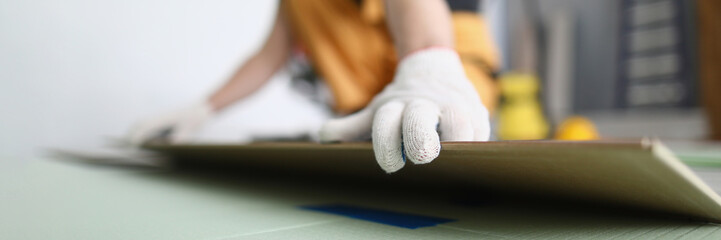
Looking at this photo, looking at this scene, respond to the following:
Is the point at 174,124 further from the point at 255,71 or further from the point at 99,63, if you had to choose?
the point at 99,63

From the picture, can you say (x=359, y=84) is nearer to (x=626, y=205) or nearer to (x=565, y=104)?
(x=626, y=205)

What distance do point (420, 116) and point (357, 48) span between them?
2.99 feet

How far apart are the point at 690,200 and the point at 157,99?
6.69ft

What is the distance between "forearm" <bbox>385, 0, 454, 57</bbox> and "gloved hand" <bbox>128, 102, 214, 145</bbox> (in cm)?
102

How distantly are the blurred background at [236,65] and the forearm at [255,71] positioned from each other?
0.57 m

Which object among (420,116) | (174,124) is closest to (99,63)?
(174,124)

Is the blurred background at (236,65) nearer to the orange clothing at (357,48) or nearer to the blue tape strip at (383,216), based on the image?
the orange clothing at (357,48)

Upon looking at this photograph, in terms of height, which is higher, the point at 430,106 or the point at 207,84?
the point at 207,84

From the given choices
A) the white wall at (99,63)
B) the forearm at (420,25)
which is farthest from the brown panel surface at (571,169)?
the white wall at (99,63)

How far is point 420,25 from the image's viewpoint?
736 millimetres

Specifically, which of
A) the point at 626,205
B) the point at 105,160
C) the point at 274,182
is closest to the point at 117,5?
the point at 105,160

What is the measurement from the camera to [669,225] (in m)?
0.48

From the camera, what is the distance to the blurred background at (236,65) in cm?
170

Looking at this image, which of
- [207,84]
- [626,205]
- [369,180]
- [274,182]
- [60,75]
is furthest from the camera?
[207,84]
